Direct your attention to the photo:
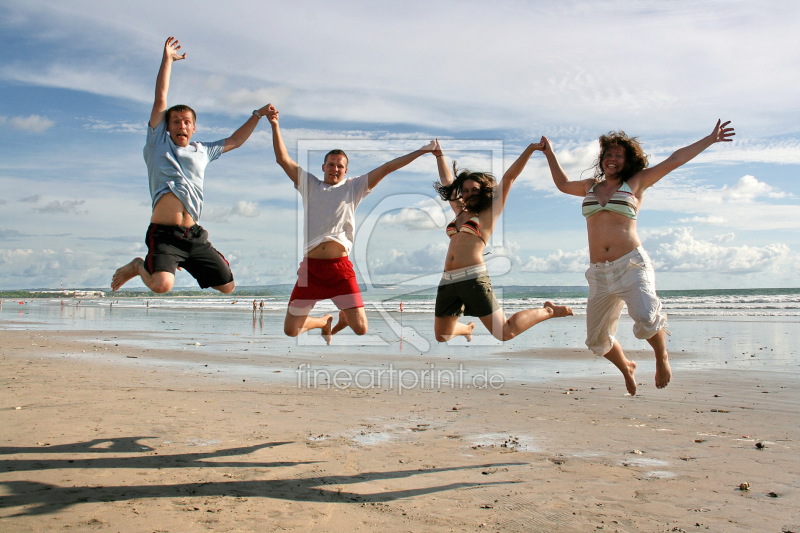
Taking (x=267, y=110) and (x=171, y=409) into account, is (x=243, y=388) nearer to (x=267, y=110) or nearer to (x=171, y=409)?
(x=171, y=409)

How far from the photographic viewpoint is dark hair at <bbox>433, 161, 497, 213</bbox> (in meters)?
6.86

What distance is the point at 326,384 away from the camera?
10.7 metres

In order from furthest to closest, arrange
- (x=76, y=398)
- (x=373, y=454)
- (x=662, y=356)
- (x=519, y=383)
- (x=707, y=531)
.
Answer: (x=519, y=383)
(x=76, y=398)
(x=373, y=454)
(x=662, y=356)
(x=707, y=531)

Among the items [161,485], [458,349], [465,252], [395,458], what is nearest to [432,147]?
[465,252]

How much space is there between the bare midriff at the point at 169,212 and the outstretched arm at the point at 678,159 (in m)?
4.29

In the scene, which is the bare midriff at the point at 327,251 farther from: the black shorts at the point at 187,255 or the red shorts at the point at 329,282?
the black shorts at the point at 187,255

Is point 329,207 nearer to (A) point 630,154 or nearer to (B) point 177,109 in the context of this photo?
(B) point 177,109

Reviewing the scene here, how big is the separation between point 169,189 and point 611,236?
419cm

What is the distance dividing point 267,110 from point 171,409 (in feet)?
13.4

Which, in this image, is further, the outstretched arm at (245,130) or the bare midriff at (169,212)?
the outstretched arm at (245,130)

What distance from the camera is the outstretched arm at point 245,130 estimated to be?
6664mm

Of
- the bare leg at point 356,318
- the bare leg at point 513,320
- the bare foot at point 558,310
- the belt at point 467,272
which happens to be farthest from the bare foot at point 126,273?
the bare foot at point 558,310

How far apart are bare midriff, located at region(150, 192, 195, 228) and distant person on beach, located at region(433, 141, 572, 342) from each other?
2746mm

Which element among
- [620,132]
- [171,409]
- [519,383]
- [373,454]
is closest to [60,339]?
[171,409]
